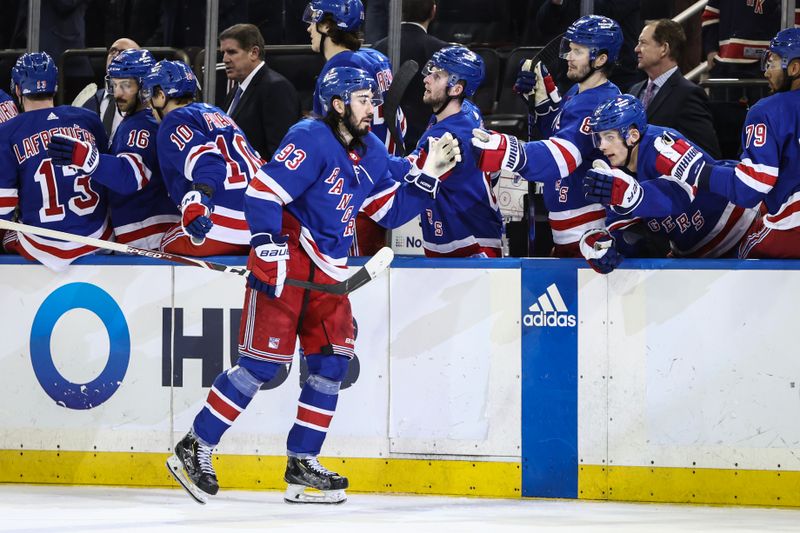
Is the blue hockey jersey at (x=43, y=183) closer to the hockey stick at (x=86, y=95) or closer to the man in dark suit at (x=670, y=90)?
the hockey stick at (x=86, y=95)

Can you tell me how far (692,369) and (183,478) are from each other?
1849 millimetres

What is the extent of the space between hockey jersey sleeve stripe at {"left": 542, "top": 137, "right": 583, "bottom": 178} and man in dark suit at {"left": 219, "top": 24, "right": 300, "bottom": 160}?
1516 mm

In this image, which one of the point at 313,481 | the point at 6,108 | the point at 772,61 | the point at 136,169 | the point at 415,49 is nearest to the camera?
the point at 313,481

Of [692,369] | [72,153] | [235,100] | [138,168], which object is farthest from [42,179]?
[692,369]

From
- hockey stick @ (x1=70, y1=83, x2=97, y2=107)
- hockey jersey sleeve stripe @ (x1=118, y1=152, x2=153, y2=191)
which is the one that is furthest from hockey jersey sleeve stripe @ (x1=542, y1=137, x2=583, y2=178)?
hockey stick @ (x1=70, y1=83, x2=97, y2=107)

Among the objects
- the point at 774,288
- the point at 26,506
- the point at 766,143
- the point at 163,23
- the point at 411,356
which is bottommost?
the point at 26,506

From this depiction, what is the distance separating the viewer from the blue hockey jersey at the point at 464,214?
518cm

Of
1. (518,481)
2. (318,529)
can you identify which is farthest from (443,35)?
(318,529)

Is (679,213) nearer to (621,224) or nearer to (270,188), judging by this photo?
(621,224)

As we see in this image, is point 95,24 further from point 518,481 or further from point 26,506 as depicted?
point 518,481

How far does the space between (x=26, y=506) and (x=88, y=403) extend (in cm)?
68

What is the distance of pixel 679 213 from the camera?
485cm

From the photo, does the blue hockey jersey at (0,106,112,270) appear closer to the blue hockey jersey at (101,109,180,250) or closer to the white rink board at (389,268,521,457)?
the blue hockey jersey at (101,109,180,250)

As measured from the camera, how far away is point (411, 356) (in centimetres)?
499
